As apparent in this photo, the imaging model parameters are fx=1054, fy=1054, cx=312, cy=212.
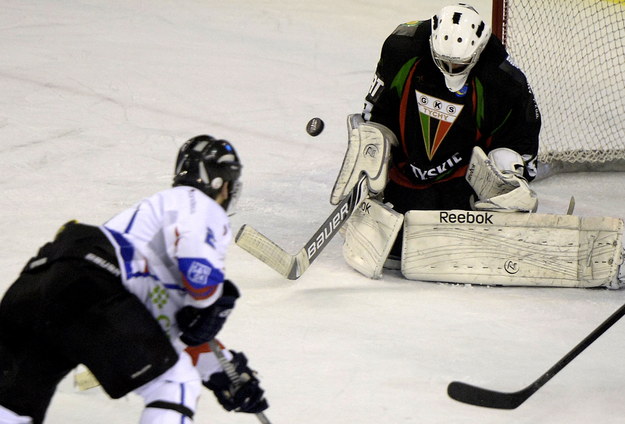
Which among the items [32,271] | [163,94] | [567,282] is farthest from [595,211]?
[32,271]

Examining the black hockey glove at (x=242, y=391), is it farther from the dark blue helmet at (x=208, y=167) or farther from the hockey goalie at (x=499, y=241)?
the hockey goalie at (x=499, y=241)

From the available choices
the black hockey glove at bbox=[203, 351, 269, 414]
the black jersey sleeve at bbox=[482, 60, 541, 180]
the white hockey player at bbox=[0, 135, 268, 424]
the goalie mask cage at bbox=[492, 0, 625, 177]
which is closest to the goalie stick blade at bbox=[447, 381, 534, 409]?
the black hockey glove at bbox=[203, 351, 269, 414]

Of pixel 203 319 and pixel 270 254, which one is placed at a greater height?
pixel 203 319

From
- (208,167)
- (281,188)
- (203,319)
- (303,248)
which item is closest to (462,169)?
(303,248)

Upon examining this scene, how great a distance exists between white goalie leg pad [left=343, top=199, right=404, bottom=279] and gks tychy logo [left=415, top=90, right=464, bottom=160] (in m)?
0.31

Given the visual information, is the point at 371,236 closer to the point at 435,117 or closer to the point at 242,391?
the point at 435,117

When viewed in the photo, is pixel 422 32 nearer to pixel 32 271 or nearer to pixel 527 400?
pixel 527 400

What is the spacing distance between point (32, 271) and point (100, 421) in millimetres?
650

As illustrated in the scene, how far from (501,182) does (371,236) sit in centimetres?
48

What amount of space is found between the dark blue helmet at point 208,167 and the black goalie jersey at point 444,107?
59.1 inches

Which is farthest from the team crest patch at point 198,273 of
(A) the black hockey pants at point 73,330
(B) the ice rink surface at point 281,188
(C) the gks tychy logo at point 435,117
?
(C) the gks tychy logo at point 435,117

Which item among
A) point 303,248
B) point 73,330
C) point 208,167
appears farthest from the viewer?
point 303,248

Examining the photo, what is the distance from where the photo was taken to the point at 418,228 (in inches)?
141

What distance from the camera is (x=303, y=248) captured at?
142 inches
